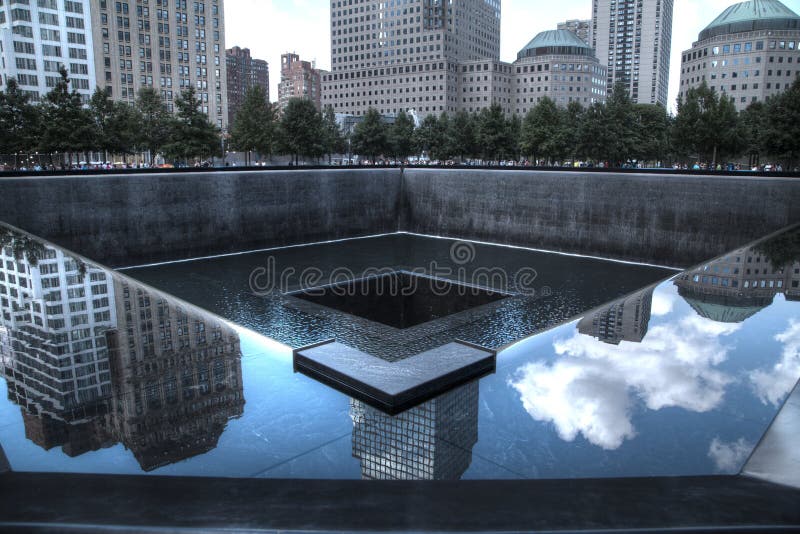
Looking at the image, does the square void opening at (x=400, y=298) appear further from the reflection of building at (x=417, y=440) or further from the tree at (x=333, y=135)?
the tree at (x=333, y=135)

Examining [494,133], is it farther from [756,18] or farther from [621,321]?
[756,18]

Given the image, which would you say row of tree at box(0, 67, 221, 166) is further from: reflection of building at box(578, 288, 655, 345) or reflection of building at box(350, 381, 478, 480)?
reflection of building at box(350, 381, 478, 480)

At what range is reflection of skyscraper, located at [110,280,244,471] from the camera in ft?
14.3

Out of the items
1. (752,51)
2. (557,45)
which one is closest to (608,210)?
(752,51)

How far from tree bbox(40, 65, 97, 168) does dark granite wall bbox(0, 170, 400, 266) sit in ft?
52.2

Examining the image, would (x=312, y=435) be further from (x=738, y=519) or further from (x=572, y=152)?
(x=572, y=152)

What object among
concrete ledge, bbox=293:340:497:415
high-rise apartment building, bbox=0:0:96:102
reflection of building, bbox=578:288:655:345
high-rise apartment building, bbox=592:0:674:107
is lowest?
concrete ledge, bbox=293:340:497:415

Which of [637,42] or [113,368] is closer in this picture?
[113,368]

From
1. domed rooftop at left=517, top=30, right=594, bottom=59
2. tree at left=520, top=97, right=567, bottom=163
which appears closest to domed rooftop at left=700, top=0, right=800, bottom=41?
domed rooftop at left=517, top=30, right=594, bottom=59

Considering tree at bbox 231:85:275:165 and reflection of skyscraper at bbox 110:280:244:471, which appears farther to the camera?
tree at bbox 231:85:275:165

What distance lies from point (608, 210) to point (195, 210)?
15.1 metres

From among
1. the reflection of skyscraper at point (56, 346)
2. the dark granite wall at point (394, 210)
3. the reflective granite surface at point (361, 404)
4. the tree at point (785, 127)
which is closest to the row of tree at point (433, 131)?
the tree at point (785, 127)

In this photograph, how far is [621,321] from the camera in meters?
7.97

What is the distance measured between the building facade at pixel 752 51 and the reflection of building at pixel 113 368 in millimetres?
96365
